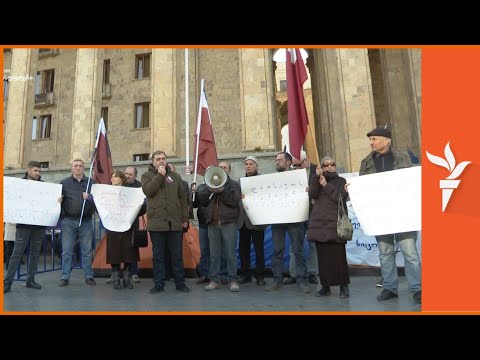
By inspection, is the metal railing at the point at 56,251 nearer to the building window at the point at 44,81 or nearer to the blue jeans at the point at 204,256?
the blue jeans at the point at 204,256

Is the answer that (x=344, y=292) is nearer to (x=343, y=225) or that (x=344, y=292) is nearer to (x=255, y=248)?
(x=343, y=225)

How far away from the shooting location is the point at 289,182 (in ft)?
18.3

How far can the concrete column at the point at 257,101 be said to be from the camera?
13719mm

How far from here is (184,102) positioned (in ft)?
54.9

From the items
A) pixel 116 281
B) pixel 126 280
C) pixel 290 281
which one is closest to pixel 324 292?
pixel 290 281

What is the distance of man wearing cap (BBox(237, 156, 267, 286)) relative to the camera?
6.03 meters

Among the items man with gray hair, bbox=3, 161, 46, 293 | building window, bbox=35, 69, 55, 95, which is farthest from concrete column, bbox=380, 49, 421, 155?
building window, bbox=35, 69, 55, 95

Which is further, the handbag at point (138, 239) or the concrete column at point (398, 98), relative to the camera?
the concrete column at point (398, 98)

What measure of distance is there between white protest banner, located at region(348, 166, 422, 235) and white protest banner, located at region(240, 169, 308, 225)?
0.86 metres

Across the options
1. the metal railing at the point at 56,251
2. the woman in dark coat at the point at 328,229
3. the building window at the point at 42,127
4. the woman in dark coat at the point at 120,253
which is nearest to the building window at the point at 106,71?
the building window at the point at 42,127

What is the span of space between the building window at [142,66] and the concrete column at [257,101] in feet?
31.5

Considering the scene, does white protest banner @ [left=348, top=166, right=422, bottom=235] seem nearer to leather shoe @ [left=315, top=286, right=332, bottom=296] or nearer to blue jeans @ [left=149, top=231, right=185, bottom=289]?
leather shoe @ [left=315, top=286, right=332, bottom=296]

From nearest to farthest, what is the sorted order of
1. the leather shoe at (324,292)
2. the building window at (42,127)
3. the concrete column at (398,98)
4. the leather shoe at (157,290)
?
the leather shoe at (324,292) → the leather shoe at (157,290) → the concrete column at (398,98) → the building window at (42,127)

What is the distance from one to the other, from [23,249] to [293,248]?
14.3ft
